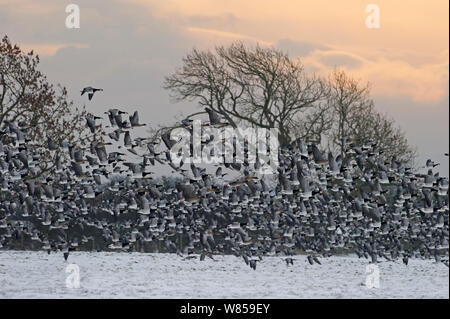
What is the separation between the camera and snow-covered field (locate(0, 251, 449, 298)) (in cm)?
1958

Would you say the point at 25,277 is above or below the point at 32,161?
below

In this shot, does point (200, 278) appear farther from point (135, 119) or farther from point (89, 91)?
point (89, 91)

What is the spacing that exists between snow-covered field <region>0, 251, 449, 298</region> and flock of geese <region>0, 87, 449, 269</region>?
1.01m

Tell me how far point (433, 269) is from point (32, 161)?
16.0m

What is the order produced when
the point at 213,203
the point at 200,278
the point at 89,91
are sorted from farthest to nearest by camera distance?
1. the point at 213,203
2. the point at 89,91
3. the point at 200,278

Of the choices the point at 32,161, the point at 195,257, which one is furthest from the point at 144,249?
the point at 32,161

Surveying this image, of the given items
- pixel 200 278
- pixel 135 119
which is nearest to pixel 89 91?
pixel 135 119

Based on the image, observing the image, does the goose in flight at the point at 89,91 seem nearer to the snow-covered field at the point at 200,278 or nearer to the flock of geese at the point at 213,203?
the flock of geese at the point at 213,203

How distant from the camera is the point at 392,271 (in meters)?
27.0

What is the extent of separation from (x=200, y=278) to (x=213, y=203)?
7.03 meters

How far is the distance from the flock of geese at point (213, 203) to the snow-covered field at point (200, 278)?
101 cm

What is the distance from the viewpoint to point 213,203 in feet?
96.6

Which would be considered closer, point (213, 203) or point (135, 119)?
point (135, 119)
